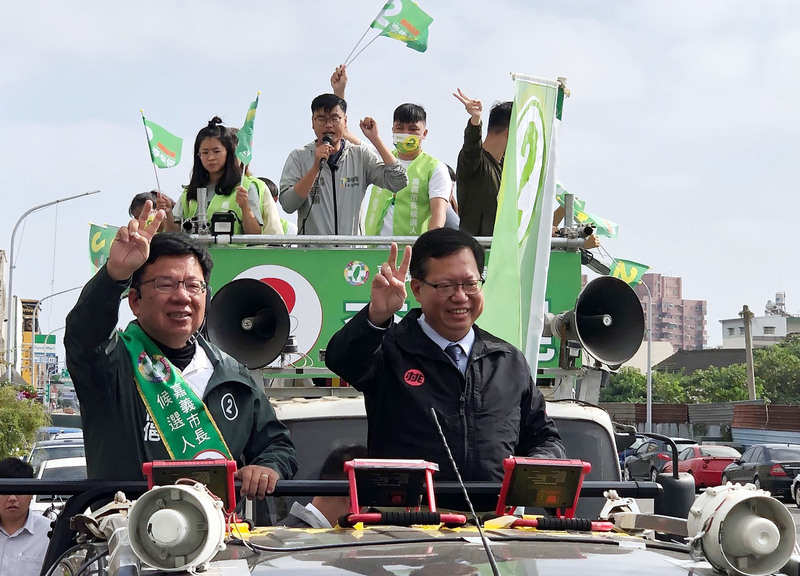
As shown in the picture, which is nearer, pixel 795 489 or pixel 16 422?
pixel 16 422

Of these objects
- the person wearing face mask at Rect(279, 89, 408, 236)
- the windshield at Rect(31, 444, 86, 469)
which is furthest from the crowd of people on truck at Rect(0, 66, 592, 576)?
the windshield at Rect(31, 444, 86, 469)

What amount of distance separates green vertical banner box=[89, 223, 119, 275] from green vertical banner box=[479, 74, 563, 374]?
174 inches

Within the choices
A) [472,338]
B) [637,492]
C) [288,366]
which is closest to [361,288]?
[288,366]

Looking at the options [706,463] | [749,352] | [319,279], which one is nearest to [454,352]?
[319,279]

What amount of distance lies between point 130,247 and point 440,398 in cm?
111

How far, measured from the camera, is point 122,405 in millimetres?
4191

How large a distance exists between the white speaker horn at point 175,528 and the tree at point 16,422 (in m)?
23.3

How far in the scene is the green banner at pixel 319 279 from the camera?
7523mm

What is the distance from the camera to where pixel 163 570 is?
266cm

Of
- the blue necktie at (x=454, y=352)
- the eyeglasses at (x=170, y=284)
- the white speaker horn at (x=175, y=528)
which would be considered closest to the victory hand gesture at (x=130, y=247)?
the eyeglasses at (x=170, y=284)

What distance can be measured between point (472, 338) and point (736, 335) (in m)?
194

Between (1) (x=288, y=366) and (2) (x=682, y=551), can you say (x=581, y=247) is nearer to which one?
(1) (x=288, y=366)

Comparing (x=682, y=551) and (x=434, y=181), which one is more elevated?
(x=434, y=181)

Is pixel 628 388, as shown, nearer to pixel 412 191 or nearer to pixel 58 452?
pixel 58 452
